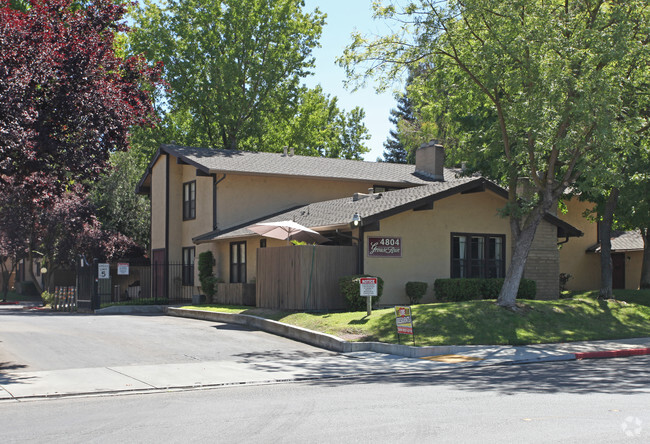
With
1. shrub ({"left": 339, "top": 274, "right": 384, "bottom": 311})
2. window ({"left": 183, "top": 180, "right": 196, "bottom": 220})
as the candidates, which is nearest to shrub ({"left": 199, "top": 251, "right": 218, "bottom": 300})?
window ({"left": 183, "top": 180, "right": 196, "bottom": 220})

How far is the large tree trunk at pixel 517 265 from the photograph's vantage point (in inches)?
781

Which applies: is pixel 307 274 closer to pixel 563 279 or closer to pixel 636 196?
pixel 636 196

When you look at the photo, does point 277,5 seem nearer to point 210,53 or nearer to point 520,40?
point 210,53

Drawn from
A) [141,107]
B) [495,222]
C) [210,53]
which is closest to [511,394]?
[141,107]

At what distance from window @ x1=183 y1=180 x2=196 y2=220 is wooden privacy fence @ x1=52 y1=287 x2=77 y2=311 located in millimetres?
5910

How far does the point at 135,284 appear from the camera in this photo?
1396 inches

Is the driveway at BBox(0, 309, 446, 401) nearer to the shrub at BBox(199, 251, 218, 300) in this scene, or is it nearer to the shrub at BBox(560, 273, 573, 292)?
the shrub at BBox(199, 251, 218, 300)

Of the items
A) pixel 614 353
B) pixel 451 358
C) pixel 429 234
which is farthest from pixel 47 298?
pixel 614 353

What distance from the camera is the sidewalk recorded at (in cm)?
1195

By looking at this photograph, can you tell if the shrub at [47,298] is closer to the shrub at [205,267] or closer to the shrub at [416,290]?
the shrub at [205,267]

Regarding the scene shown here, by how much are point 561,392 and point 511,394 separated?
0.78m

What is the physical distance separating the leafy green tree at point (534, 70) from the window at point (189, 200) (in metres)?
13.0

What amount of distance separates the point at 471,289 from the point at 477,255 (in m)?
1.94

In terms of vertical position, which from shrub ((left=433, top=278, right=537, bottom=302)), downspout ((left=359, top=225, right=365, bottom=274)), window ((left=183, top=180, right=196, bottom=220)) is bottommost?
shrub ((left=433, top=278, right=537, bottom=302))
